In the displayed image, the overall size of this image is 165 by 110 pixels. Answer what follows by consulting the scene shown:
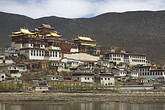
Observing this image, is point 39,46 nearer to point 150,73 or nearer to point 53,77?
point 53,77

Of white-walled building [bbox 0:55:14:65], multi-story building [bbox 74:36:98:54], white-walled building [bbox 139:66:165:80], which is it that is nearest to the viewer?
white-walled building [bbox 0:55:14:65]

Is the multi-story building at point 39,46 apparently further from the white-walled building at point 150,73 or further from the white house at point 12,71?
the white-walled building at point 150,73

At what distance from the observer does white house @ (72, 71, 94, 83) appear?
92562 millimetres

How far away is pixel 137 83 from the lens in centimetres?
9769

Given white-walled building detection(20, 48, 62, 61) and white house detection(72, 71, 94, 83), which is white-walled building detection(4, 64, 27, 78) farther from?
white house detection(72, 71, 94, 83)

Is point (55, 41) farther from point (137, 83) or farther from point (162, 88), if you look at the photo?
point (162, 88)

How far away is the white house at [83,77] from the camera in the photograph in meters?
92.6

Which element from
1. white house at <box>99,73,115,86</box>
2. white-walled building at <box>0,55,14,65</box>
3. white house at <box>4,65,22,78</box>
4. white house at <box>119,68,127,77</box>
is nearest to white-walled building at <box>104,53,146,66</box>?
white house at <box>119,68,127,77</box>

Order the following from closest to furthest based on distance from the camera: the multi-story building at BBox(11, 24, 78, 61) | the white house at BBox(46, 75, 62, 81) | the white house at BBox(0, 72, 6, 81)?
the white house at BBox(0, 72, 6, 81) → the white house at BBox(46, 75, 62, 81) → the multi-story building at BBox(11, 24, 78, 61)

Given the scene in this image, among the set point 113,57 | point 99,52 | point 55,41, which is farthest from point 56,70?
point 99,52

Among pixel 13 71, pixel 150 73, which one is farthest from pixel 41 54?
pixel 150 73

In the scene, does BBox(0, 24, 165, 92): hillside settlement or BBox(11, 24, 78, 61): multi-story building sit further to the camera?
BBox(11, 24, 78, 61): multi-story building

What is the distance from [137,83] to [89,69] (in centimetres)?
1441

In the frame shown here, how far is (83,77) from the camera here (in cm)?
9300
